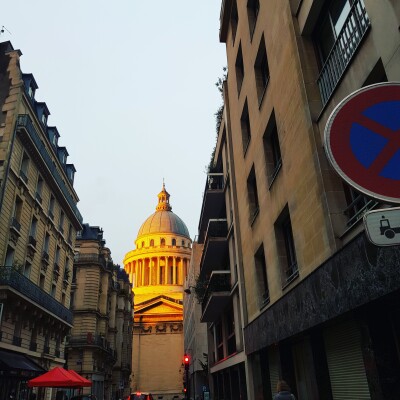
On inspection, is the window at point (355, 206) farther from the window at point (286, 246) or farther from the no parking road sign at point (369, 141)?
the no parking road sign at point (369, 141)

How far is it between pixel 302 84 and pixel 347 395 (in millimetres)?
6468

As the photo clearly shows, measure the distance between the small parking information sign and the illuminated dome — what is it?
110 m

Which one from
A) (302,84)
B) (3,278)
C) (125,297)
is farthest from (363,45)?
(125,297)

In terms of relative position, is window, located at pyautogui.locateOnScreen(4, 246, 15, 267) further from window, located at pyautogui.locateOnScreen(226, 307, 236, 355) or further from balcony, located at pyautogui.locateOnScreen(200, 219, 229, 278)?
window, located at pyautogui.locateOnScreen(226, 307, 236, 355)

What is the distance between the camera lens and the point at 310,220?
28.7ft

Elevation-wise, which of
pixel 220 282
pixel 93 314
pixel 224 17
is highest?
pixel 224 17

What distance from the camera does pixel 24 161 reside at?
2341 centimetres

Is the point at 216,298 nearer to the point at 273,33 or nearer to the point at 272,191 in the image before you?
the point at 272,191

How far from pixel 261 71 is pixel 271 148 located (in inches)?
126

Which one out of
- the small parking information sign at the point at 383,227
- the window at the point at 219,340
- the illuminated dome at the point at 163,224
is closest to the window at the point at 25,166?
the window at the point at 219,340

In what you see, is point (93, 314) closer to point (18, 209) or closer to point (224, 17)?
point (18, 209)

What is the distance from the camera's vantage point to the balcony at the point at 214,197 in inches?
913

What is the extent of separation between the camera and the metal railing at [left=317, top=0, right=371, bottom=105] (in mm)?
7082

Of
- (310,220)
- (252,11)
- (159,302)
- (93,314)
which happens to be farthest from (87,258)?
(159,302)
